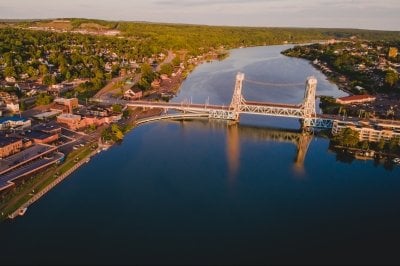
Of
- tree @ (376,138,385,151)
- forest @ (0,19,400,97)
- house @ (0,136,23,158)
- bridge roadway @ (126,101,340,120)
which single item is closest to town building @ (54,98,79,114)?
bridge roadway @ (126,101,340,120)

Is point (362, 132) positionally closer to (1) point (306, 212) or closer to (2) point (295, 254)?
(1) point (306, 212)

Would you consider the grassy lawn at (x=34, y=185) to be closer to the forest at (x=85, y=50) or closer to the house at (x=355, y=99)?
the forest at (x=85, y=50)

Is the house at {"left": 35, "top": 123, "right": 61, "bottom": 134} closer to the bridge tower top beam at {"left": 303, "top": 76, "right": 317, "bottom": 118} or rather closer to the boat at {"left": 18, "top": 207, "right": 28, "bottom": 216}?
the boat at {"left": 18, "top": 207, "right": 28, "bottom": 216}

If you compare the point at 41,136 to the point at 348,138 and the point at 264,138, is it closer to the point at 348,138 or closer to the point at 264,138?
the point at 264,138

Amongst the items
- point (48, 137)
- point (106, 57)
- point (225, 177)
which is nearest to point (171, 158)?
point (225, 177)

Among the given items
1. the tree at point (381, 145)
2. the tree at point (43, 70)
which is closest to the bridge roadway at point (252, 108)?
the tree at point (381, 145)
